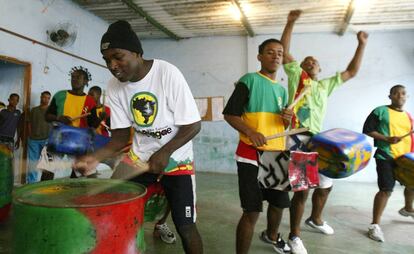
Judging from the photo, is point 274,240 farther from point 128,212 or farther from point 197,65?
point 197,65

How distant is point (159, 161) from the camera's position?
5.55 ft

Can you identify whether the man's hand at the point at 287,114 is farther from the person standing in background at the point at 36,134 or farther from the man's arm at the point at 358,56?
the person standing in background at the point at 36,134

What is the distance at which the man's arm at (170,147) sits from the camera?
1.69 m

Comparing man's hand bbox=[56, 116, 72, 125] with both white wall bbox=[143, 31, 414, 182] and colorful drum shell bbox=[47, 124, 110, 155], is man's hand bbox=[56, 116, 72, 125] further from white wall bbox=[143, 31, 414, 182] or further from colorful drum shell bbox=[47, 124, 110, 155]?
white wall bbox=[143, 31, 414, 182]

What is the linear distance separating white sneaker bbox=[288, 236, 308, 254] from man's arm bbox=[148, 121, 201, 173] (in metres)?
1.53

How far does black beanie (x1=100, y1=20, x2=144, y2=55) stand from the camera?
1677 mm

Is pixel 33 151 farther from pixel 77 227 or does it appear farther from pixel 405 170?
pixel 405 170

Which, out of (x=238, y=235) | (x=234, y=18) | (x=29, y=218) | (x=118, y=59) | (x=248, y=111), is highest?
(x=234, y=18)

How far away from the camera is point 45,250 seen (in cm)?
112

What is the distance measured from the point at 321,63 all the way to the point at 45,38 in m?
6.01

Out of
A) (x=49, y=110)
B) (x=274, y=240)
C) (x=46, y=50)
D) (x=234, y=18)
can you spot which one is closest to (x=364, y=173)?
(x=234, y=18)

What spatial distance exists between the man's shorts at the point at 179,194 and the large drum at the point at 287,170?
24.4 inches

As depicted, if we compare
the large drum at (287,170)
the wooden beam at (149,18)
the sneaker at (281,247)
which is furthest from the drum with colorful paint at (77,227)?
the wooden beam at (149,18)

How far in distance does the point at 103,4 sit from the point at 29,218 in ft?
21.0
